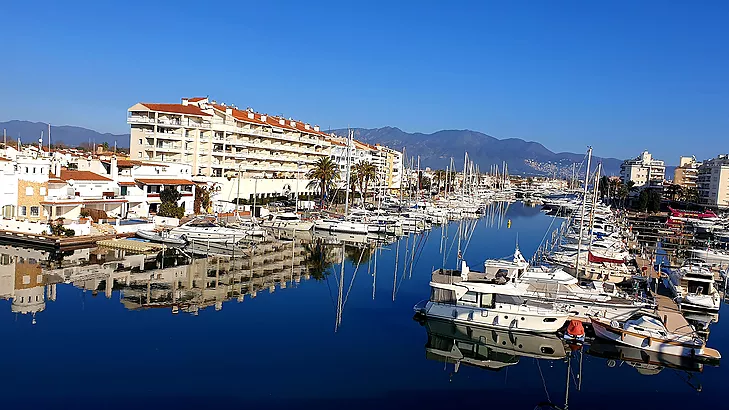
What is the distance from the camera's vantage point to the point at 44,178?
1662 inches

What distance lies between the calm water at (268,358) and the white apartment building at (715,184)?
275 ft

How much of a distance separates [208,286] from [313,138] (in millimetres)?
56527

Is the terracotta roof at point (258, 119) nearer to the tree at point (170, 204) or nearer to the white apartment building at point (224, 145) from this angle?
the white apartment building at point (224, 145)

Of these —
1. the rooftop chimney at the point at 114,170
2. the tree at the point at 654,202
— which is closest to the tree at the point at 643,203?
the tree at the point at 654,202

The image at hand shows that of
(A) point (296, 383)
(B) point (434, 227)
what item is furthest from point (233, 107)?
(A) point (296, 383)

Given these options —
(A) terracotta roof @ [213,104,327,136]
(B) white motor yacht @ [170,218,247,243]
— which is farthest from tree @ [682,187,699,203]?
(B) white motor yacht @ [170,218,247,243]

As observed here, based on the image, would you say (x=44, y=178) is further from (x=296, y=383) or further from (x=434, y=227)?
(x=434, y=227)

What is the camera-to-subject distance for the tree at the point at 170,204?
51.1 metres

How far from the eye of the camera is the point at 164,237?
139 ft

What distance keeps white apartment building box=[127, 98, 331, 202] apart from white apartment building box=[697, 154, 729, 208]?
6724 cm

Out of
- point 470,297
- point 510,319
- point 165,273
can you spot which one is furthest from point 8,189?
point 510,319

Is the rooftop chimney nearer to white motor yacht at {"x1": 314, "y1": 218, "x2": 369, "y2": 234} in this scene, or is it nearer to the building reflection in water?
the building reflection in water

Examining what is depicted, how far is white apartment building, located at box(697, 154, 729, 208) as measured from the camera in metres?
98.4

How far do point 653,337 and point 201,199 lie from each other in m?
44.1
